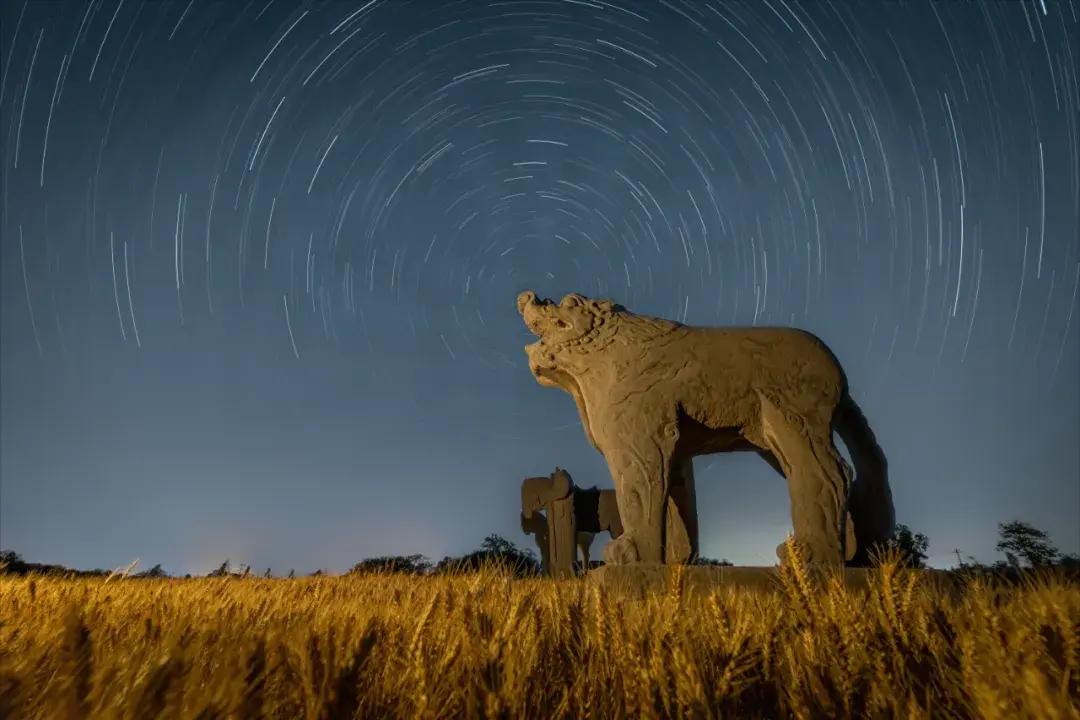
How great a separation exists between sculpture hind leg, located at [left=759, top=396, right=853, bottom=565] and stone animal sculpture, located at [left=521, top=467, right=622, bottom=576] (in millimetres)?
4039

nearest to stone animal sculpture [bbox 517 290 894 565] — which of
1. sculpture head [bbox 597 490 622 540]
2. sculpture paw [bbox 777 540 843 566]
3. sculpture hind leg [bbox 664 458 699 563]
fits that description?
sculpture paw [bbox 777 540 843 566]

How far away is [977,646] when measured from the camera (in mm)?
1206

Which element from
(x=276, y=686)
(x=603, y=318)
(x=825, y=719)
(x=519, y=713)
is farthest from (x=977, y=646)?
(x=603, y=318)

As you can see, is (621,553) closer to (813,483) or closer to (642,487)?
(642,487)

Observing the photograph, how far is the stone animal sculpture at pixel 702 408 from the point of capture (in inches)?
191

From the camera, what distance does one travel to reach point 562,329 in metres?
5.61

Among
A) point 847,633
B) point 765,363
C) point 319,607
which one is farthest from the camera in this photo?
point 765,363

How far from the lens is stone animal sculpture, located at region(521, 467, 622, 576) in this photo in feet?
28.4

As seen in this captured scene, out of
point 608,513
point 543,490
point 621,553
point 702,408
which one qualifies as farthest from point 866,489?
point 543,490

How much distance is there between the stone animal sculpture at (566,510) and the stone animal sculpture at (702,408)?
331cm

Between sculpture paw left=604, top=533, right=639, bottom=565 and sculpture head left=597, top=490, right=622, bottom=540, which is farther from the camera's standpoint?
sculpture head left=597, top=490, right=622, bottom=540

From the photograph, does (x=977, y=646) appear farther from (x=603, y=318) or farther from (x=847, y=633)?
(x=603, y=318)

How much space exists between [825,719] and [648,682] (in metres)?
0.27

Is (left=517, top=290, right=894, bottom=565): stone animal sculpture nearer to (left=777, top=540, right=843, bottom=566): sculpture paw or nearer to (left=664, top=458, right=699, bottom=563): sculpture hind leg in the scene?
(left=777, top=540, right=843, bottom=566): sculpture paw
